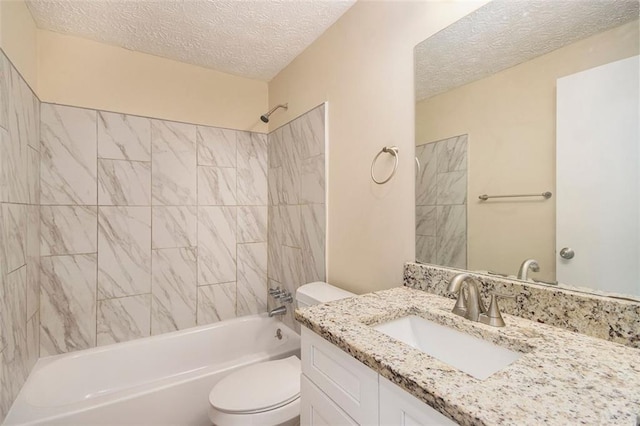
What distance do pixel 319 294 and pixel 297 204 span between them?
31.0 inches

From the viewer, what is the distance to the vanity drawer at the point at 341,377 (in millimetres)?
694

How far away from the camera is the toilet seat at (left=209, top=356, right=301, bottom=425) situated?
1.32m

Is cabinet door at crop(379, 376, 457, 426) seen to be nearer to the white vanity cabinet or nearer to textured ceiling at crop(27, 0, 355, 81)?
the white vanity cabinet

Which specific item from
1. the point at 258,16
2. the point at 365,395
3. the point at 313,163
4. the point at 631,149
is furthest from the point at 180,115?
the point at 631,149

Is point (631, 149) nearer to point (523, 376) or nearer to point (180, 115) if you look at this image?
point (523, 376)

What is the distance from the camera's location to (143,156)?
206cm

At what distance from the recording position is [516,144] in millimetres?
938

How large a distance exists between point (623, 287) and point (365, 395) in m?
0.72

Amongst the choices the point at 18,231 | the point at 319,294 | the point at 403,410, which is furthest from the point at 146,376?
the point at 403,410

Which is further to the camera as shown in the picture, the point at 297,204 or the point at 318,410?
the point at 297,204

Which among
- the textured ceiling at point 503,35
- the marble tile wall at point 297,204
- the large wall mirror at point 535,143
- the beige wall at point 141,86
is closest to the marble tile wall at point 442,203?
the large wall mirror at point 535,143

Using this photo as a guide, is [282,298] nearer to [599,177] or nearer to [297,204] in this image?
[297,204]

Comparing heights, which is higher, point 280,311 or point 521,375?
point 521,375

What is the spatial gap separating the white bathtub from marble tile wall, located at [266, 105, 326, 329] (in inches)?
14.2
